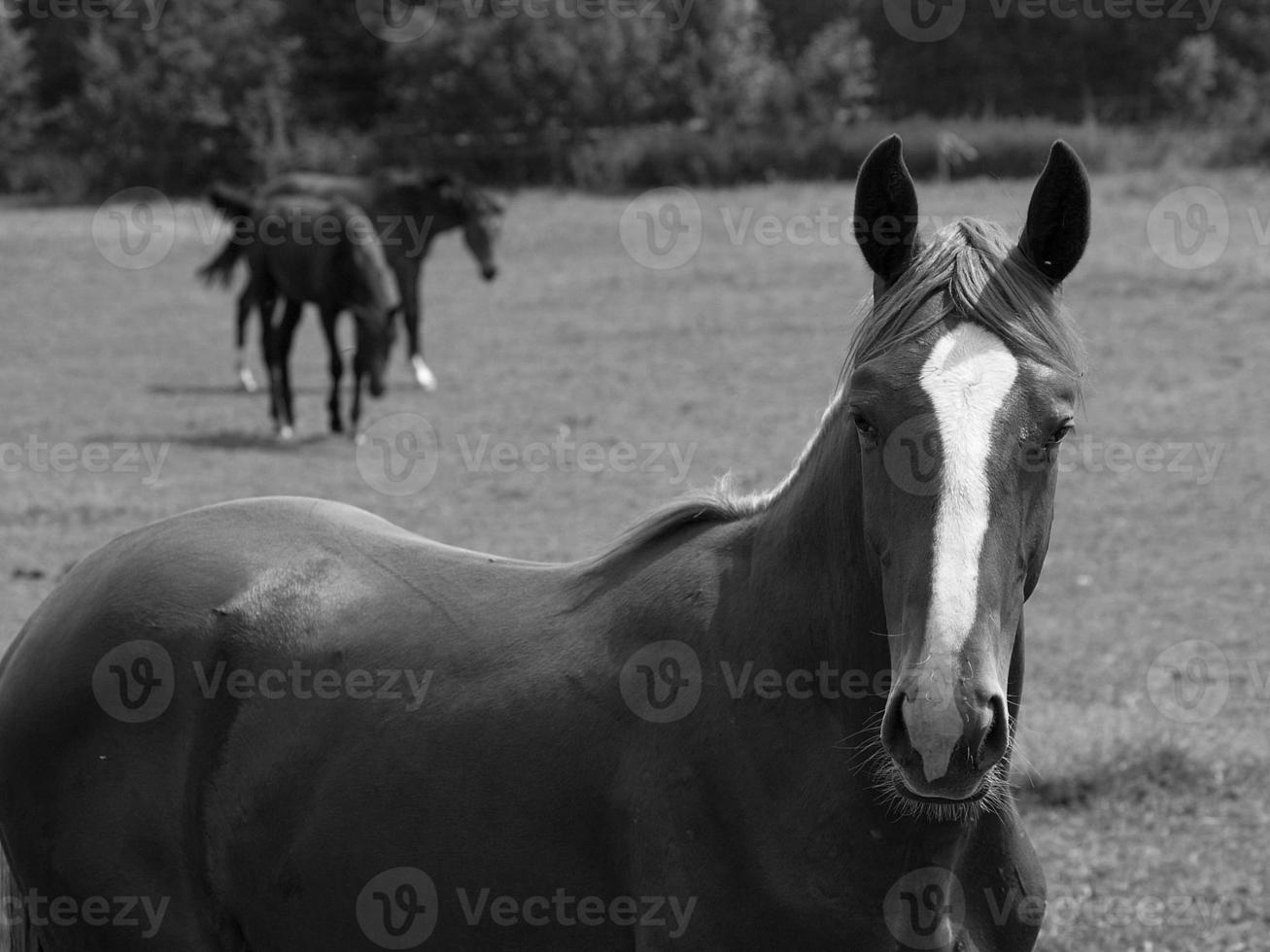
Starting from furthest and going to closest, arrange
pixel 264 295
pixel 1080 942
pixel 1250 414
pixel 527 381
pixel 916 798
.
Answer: pixel 527 381 < pixel 264 295 < pixel 1250 414 < pixel 1080 942 < pixel 916 798

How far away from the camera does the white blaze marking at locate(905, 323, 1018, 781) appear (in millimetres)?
2082

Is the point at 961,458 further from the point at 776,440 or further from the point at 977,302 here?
the point at 776,440

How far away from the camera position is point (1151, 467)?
11.6m

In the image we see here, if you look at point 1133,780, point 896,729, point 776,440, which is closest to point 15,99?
point 776,440

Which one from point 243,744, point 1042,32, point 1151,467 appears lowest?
point 1151,467

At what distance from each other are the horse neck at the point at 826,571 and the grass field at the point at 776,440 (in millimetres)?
492

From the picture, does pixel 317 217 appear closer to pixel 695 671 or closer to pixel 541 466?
pixel 541 466

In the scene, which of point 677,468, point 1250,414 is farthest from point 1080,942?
point 1250,414

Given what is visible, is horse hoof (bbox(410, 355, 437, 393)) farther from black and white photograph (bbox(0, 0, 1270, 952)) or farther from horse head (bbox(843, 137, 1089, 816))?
horse head (bbox(843, 137, 1089, 816))

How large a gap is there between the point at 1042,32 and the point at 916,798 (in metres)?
50.9

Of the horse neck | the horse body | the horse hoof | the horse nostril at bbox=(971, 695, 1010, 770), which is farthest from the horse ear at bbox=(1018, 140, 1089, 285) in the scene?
the horse hoof

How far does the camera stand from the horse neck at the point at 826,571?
2496 millimetres

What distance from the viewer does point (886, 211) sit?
2.54m

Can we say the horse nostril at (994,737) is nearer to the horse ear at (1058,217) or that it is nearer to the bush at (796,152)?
the horse ear at (1058,217)
